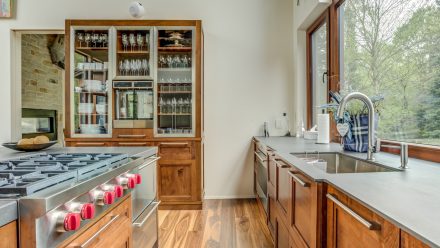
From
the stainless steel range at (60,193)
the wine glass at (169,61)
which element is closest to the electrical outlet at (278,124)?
the wine glass at (169,61)

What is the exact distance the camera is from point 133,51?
A: 326cm

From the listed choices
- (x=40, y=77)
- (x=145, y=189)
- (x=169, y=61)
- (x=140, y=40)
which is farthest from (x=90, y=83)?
(x=145, y=189)

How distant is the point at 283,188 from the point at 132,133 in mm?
2051

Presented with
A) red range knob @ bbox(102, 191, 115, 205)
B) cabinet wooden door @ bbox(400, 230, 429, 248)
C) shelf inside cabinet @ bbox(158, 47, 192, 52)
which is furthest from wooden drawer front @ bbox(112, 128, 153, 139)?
cabinet wooden door @ bbox(400, 230, 429, 248)

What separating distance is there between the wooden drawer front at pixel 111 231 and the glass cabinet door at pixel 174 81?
193 centimetres

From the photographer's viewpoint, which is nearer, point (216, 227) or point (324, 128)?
point (324, 128)

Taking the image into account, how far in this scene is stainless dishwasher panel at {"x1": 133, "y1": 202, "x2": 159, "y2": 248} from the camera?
1466mm

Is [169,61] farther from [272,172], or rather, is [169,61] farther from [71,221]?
[71,221]

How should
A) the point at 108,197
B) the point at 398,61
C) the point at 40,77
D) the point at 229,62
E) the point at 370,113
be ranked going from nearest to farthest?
the point at 108,197 → the point at 370,113 → the point at 398,61 → the point at 229,62 → the point at 40,77

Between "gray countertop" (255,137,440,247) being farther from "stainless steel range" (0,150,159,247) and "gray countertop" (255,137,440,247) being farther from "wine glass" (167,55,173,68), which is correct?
"wine glass" (167,55,173,68)

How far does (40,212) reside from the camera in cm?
70

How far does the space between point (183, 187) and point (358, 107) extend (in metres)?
2.03

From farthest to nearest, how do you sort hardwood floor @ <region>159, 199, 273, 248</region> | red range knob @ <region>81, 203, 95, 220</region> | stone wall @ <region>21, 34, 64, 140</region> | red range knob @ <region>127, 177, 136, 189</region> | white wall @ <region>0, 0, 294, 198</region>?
stone wall @ <region>21, 34, 64, 140</region>
white wall @ <region>0, 0, 294, 198</region>
hardwood floor @ <region>159, 199, 273, 248</region>
red range knob @ <region>127, 177, 136, 189</region>
red range knob @ <region>81, 203, 95, 220</region>

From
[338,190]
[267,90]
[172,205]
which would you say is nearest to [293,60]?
[267,90]
